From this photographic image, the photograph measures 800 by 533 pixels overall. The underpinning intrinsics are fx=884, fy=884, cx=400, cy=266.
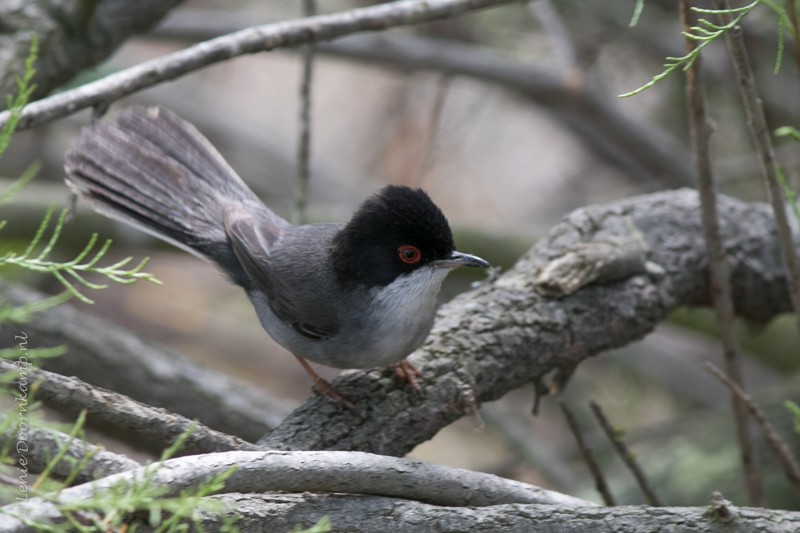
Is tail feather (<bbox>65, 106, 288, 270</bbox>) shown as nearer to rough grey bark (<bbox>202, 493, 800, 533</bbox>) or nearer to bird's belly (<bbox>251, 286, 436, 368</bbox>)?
bird's belly (<bbox>251, 286, 436, 368</bbox>)

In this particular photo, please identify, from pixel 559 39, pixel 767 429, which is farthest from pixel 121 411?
pixel 559 39

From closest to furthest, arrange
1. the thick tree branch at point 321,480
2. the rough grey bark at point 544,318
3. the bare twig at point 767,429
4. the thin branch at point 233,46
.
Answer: the thick tree branch at point 321,480 < the bare twig at point 767,429 < the rough grey bark at point 544,318 < the thin branch at point 233,46

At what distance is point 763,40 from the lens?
645cm

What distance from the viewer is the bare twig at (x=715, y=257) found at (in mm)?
3408

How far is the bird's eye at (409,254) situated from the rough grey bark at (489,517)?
3.72 ft

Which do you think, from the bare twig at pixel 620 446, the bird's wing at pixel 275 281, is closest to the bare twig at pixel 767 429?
the bare twig at pixel 620 446

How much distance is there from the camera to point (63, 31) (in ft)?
13.0

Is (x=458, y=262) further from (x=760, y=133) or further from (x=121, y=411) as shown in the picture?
(x=121, y=411)

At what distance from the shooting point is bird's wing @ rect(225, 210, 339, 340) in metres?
3.50

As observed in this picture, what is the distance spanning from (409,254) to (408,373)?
0.47 metres

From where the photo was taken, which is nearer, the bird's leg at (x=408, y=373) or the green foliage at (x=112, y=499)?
the green foliage at (x=112, y=499)

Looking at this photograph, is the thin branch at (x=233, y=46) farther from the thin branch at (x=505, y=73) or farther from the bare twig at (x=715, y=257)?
the thin branch at (x=505, y=73)

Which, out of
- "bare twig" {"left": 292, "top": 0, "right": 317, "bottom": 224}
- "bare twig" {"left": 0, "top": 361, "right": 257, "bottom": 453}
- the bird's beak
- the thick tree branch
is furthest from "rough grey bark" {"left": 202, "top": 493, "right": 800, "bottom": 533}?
"bare twig" {"left": 292, "top": 0, "right": 317, "bottom": 224}

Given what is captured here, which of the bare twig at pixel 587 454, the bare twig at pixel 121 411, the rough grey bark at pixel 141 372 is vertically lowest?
the bare twig at pixel 121 411
